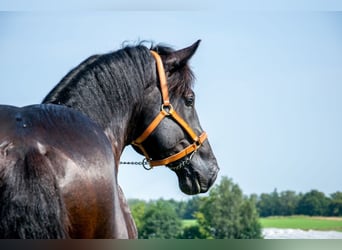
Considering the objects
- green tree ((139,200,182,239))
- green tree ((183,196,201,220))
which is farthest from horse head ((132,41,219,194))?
green tree ((183,196,201,220))

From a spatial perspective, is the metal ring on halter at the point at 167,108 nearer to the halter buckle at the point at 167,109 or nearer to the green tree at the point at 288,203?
the halter buckle at the point at 167,109

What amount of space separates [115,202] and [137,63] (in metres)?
1.42

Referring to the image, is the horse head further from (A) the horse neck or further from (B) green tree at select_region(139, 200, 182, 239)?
(B) green tree at select_region(139, 200, 182, 239)

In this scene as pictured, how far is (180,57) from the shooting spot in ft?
14.7

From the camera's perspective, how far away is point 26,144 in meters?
2.75

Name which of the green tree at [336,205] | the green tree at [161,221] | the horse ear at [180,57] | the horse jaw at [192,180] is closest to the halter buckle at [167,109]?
the horse ear at [180,57]

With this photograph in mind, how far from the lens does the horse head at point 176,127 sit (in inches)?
167

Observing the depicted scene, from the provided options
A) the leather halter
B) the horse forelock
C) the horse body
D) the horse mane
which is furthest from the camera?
the horse forelock

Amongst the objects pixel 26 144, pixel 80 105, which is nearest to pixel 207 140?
pixel 80 105

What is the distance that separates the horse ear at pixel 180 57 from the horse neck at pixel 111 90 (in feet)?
0.82

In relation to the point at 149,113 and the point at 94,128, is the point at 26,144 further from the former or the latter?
the point at 149,113

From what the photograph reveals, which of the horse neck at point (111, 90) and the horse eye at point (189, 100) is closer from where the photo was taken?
the horse neck at point (111, 90)

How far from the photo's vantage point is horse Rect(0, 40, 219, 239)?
2697 mm

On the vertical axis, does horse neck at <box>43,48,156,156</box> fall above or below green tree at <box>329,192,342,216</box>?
above
